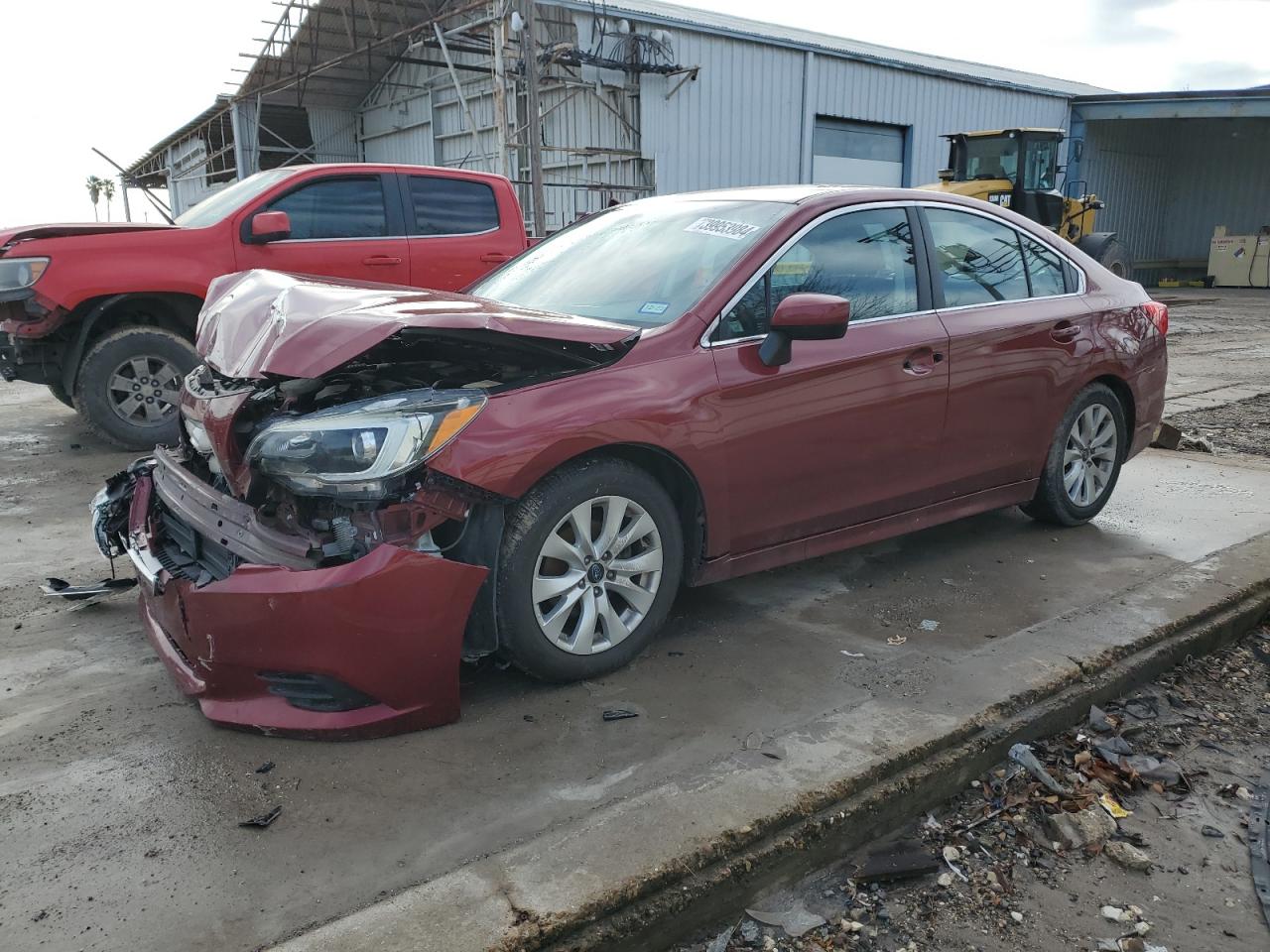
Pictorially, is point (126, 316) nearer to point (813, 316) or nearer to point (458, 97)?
point (813, 316)

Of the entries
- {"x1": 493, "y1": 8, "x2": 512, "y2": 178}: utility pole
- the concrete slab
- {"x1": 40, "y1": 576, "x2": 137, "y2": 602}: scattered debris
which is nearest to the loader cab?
{"x1": 493, "y1": 8, "x2": 512, "y2": 178}: utility pole

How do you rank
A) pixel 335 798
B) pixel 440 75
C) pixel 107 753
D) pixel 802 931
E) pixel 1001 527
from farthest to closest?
pixel 440 75, pixel 1001 527, pixel 107 753, pixel 335 798, pixel 802 931

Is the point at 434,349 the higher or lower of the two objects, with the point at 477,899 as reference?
higher

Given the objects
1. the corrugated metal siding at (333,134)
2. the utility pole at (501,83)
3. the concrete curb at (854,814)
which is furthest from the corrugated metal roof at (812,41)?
the concrete curb at (854,814)

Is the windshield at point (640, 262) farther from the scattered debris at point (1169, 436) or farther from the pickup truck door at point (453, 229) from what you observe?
the scattered debris at point (1169, 436)

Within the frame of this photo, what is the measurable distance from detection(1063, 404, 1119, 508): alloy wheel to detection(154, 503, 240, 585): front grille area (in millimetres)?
3724

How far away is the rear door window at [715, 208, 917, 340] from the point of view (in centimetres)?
349

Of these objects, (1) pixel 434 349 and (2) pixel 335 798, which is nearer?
(2) pixel 335 798

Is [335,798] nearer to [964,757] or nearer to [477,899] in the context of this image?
[477,899]

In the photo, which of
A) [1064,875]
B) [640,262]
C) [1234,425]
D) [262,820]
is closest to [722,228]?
[640,262]

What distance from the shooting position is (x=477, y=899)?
6.90 feet

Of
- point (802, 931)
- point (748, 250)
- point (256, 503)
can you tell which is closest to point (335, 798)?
point (256, 503)

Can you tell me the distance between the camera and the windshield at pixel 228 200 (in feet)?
22.6

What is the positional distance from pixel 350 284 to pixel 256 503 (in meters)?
1.01
